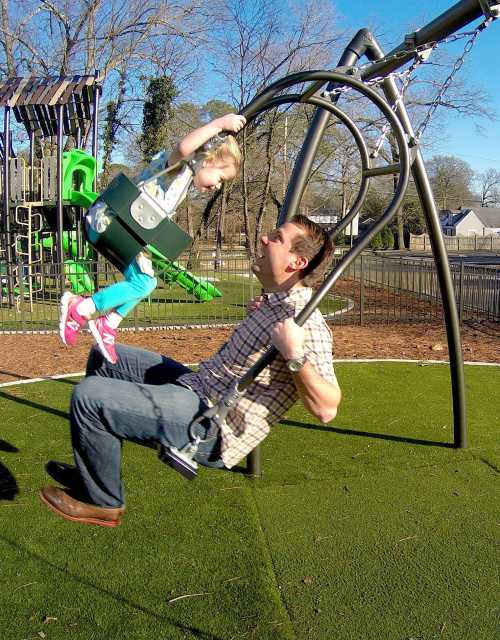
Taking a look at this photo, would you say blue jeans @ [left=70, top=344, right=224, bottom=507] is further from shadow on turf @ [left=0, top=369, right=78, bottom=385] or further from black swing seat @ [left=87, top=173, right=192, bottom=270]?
shadow on turf @ [left=0, top=369, right=78, bottom=385]

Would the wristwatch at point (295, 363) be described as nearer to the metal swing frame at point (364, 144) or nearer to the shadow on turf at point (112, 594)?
the metal swing frame at point (364, 144)

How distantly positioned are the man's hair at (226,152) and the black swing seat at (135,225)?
1.12ft

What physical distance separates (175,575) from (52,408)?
10.4ft

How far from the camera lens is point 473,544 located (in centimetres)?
339

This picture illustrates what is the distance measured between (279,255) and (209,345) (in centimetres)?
713

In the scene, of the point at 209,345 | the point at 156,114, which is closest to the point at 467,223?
the point at 156,114

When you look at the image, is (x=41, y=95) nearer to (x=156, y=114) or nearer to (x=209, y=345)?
(x=209, y=345)

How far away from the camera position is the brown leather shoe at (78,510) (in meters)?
2.63

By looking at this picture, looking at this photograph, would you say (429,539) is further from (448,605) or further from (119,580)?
(119,580)

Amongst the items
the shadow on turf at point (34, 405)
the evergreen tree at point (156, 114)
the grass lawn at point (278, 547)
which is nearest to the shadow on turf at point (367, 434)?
the grass lawn at point (278, 547)

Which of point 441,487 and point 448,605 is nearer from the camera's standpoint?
point 448,605

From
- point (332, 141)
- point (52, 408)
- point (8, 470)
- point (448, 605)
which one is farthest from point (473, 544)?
point (332, 141)

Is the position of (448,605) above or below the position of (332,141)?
below

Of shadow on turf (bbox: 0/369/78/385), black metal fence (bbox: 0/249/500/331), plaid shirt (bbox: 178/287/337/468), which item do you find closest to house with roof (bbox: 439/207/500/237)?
black metal fence (bbox: 0/249/500/331)
